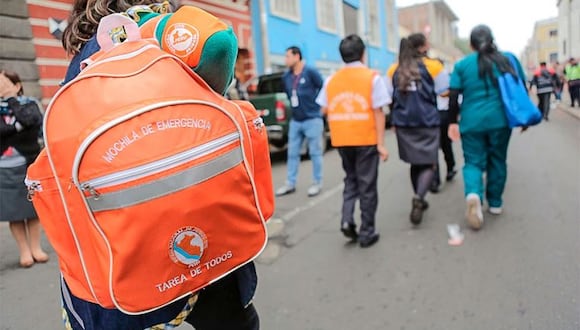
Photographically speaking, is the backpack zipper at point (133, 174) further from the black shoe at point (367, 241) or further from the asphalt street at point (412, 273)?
the black shoe at point (367, 241)

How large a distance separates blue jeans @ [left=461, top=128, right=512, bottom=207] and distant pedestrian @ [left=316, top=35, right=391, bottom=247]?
2.99 ft

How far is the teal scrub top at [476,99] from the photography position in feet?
14.3

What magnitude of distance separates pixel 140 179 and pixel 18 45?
848 centimetres

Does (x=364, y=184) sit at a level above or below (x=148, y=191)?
below

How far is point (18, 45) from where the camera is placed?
8195mm

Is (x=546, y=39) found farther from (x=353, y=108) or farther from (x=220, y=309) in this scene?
(x=220, y=309)

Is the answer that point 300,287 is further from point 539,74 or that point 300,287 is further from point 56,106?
point 539,74

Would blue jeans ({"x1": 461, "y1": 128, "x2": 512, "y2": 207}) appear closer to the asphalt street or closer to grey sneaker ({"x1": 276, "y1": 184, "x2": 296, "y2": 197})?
the asphalt street

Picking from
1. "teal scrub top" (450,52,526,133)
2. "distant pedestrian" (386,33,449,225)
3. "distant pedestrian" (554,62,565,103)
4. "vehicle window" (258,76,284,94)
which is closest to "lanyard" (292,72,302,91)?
"distant pedestrian" (386,33,449,225)

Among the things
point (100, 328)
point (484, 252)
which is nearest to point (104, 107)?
point (100, 328)

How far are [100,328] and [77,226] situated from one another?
33 cm

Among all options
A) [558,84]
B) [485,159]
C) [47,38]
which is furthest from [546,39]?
[485,159]

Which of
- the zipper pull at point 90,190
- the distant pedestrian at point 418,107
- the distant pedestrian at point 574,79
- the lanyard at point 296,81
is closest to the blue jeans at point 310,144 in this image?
the lanyard at point 296,81

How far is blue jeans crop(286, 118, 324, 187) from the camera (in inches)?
260
